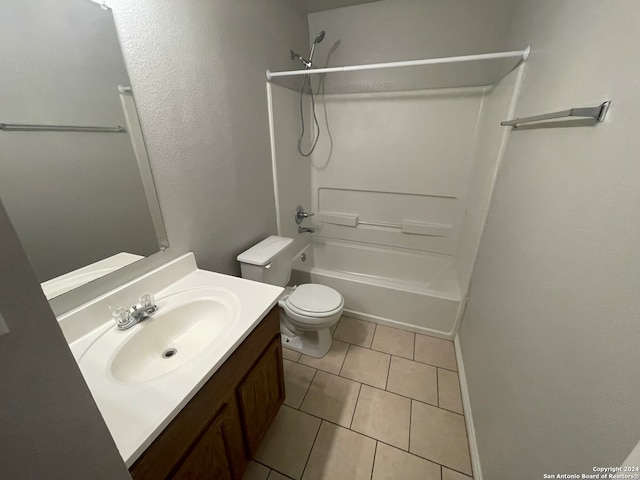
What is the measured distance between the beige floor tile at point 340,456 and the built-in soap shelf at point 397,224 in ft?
5.41

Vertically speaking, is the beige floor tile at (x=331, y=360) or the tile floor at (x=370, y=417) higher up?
the beige floor tile at (x=331, y=360)

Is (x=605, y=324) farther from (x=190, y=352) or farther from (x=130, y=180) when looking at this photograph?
(x=130, y=180)

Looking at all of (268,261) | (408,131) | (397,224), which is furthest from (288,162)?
(397,224)

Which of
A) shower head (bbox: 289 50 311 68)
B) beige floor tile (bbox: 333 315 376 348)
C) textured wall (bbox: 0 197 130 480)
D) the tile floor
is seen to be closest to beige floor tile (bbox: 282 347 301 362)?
the tile floor

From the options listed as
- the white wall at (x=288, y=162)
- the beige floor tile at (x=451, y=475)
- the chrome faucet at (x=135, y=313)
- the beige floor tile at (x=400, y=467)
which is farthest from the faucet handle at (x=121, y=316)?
the beige floor tile at (x=451, y=475)

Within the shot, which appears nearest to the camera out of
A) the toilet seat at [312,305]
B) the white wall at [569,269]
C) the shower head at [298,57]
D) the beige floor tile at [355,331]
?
the white wall at [569,269]

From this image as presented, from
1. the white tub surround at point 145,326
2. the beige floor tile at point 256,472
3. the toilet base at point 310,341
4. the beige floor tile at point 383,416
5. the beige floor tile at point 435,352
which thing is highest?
the white tub surround at point 145,326

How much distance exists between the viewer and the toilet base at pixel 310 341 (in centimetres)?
179

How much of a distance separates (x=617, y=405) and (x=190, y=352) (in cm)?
115

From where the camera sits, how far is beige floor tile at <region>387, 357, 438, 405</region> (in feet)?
5.09

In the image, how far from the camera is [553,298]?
2.48 ft

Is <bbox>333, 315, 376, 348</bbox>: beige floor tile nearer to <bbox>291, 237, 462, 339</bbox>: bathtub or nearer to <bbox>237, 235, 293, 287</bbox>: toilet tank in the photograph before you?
<bbox>291, 237, 462, 339</bbox>: bathtub

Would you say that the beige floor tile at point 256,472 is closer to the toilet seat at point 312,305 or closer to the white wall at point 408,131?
the toilet seat at point 312,305

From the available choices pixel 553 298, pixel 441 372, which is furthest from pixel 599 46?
pixel 441 372
